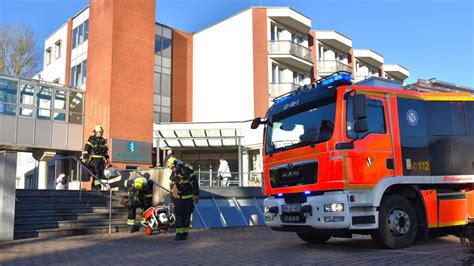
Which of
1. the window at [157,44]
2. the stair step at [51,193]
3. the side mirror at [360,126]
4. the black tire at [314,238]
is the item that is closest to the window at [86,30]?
the window at [157,44]

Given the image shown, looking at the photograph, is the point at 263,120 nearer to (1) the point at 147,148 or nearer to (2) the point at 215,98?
(1) the point at 147,148

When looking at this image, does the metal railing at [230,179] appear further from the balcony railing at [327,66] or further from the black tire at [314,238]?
the balcony railing at [327,66]

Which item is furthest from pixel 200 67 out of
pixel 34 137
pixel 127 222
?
pixel 127 222

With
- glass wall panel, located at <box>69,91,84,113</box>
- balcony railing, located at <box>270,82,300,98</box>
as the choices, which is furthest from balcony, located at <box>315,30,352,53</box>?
glass wall panel, located at <box>69,91,84,113</box>

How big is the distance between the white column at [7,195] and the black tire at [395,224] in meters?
7.62

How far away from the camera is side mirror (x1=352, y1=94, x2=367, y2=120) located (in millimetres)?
7445

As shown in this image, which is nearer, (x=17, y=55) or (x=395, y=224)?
(x=395, y=224)

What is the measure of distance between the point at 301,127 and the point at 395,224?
7.57 feet

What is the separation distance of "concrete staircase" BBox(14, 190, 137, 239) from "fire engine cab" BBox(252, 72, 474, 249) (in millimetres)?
5415

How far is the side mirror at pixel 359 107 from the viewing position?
24.4 ft

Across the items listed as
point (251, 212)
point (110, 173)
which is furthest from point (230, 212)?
point (110, 173)

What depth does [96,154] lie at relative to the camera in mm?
13883

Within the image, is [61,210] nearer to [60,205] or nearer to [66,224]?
[60,205]

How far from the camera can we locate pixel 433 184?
8.37 m
